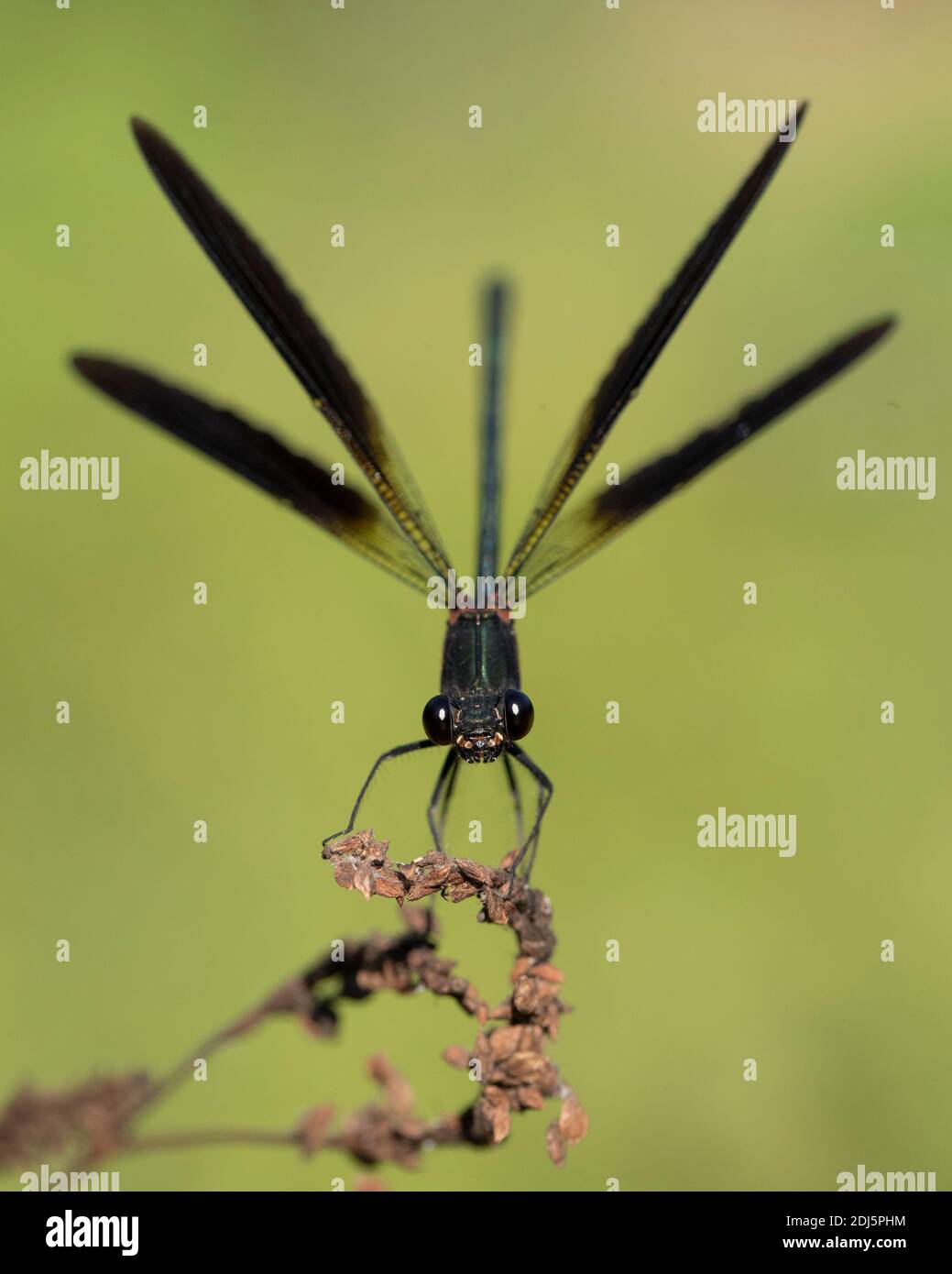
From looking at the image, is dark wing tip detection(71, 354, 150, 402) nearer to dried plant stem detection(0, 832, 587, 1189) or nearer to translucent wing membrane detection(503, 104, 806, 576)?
translucent wing membrane detection(503, 104, 806, 576)

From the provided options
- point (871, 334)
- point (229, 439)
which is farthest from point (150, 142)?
point (871, 334)

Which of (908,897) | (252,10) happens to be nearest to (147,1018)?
(908,897)

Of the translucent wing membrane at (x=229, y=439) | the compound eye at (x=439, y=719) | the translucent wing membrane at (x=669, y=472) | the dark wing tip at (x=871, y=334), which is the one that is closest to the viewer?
the compound eye at (x=439, y=719)

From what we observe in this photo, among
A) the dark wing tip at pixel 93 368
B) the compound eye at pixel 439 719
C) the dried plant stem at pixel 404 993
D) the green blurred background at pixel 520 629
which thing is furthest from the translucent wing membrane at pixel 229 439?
the dried plant stem at pixel 404 993

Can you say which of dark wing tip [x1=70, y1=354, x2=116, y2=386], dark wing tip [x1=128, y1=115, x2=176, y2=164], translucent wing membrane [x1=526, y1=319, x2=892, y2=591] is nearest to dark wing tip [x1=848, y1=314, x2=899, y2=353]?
translucent wing membrane [x1=526, y1=319, x2=892, y2=591]

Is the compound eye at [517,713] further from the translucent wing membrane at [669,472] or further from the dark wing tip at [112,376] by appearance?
the dark wing tip at [112,376]

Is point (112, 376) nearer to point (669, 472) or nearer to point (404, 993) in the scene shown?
point (669, 472)
